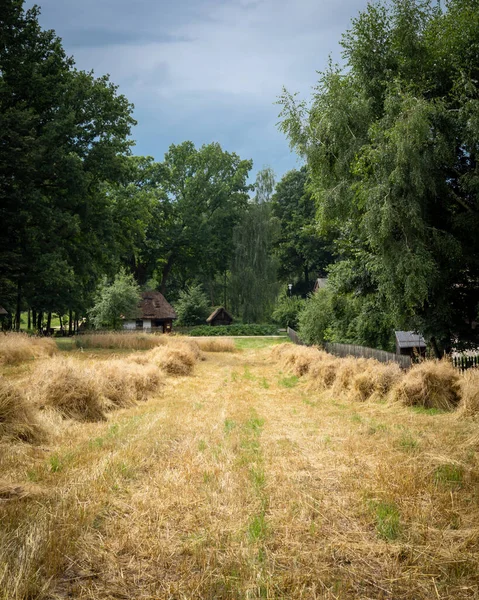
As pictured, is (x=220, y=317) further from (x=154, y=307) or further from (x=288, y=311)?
(x=288, y=311)

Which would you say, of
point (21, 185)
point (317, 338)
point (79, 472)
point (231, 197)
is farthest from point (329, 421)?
point (231, 197)

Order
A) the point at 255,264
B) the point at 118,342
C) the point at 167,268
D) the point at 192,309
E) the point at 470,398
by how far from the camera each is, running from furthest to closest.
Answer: the point at 167,268 → the point at 192,309 → the point at 255,264 → the point at 118,342 → the point at 470,398

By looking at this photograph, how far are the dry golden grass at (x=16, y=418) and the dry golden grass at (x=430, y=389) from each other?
7063 mm

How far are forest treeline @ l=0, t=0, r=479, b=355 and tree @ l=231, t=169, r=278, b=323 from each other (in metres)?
4.67

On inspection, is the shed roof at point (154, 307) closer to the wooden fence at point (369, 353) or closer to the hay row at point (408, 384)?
the wooden fence at point (369, 353)

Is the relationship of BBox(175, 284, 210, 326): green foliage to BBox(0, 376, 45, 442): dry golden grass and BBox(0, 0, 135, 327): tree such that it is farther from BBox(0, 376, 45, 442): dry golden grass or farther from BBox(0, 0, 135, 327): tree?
BBox(0, 376, 45, 442): dry golden grass

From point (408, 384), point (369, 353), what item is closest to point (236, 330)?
point (369, 353)

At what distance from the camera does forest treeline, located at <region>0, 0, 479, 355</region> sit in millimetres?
11633

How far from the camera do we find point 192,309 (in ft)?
166

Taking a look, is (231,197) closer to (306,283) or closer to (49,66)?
(306,283)

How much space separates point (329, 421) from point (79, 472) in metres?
4.72

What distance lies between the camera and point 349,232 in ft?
50.0

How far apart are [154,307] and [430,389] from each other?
41.4 m

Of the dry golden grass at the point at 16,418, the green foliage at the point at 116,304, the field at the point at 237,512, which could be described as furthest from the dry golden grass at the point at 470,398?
the green foliage at the point at 116,304
